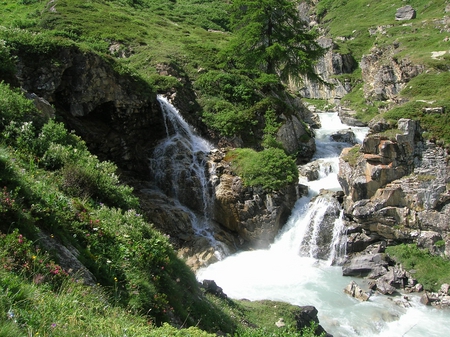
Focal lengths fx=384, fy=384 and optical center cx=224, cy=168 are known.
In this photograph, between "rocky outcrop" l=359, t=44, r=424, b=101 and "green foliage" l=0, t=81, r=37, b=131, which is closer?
"green foliage" l=0, t=81, r=37, b=131

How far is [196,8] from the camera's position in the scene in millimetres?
58688

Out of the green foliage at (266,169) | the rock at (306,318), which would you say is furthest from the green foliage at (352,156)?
the rock at (306,318)

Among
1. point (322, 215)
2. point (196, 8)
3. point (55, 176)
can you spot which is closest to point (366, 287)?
point (322, 215)

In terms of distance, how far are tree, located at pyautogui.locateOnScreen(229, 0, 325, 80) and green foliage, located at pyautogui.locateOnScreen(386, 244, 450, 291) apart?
15935 mm

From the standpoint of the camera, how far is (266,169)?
20281 mm

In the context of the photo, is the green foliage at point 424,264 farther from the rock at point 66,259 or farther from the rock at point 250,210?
the rock at point 66,259

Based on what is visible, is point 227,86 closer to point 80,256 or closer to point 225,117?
point 225,117

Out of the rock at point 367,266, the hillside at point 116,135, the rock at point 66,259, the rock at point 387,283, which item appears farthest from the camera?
the rock at point 367,266

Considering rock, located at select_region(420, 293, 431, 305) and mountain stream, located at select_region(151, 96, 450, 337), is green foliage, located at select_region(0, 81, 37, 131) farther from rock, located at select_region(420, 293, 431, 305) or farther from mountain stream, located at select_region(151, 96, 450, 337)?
rock, located at select_region(420, 293, 431, 305)

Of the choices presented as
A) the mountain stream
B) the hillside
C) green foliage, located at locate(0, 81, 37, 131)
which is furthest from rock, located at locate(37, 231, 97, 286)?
the mountain stream

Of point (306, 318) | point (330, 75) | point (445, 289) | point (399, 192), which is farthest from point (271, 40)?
point (330, 75)

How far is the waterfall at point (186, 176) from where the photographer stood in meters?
20.6

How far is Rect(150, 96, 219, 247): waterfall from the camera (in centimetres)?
2061

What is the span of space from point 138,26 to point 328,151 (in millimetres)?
22622
